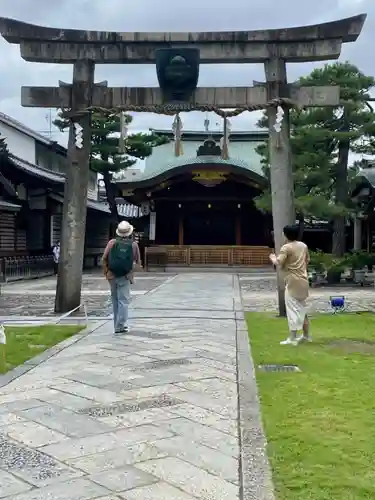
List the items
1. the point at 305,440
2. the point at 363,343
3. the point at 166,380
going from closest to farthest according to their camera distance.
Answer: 1. the point at 305,440
2. the point at 166,380
3. the point at 363,343

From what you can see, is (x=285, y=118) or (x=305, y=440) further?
(x=285, y=118)

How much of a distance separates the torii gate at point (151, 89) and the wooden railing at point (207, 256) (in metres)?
17.9

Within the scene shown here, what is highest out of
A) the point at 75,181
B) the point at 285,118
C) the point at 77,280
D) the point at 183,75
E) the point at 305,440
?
the point at 183,75

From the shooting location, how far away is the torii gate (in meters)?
11.9

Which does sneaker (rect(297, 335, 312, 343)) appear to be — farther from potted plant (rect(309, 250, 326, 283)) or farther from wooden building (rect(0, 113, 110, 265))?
wooden building (rect(0, 113, 110, 265))

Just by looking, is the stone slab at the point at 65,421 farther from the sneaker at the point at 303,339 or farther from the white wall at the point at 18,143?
the white wall at the point at 18,143

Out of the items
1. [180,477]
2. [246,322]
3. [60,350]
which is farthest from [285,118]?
[180,477]

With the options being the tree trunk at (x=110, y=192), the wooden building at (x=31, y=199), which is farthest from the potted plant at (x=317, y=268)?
the tree trunk at (x=110, y=192)

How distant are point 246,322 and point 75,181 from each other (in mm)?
4456

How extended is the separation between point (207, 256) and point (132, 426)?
2580 cm

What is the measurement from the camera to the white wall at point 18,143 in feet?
104

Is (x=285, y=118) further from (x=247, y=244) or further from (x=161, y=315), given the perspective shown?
(x=247, y=244)

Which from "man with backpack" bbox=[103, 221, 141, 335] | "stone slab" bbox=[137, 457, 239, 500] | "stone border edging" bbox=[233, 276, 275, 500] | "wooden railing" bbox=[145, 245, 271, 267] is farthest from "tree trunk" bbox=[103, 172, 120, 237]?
"stone slab" bbox=[137, 457, 239, 500]

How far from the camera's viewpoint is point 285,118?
12.1 m
